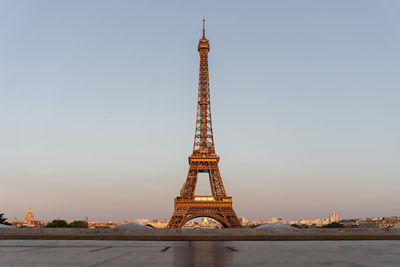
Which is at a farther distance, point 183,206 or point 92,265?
point 183,206

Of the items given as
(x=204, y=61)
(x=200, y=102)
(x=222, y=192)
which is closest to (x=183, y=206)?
(x=222, y=192)

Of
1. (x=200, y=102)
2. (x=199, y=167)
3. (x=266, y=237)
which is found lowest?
(x=266, y=237)

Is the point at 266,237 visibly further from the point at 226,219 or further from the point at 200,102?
the point at 200,102

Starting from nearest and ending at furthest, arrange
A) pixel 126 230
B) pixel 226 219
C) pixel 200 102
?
1. pixel 126 230
2. pixel 226 219
3. pixel 200 102

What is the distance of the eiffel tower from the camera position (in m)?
61.4

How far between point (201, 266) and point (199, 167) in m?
58.0

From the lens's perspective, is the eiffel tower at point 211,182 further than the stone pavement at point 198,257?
Yes

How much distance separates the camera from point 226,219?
61.1 m

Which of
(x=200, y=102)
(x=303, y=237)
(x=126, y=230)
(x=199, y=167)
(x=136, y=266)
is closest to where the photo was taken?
(x=136, y=266)

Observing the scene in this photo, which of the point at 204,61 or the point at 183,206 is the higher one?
the point at 204,61

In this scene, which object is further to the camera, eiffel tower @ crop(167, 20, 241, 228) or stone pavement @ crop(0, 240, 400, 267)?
eiffel tower @ crop(167, 20, 241, 228)

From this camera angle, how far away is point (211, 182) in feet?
214

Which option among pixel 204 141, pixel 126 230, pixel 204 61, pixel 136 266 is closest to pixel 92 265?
pixel 136 266

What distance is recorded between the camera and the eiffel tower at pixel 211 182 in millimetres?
61406
